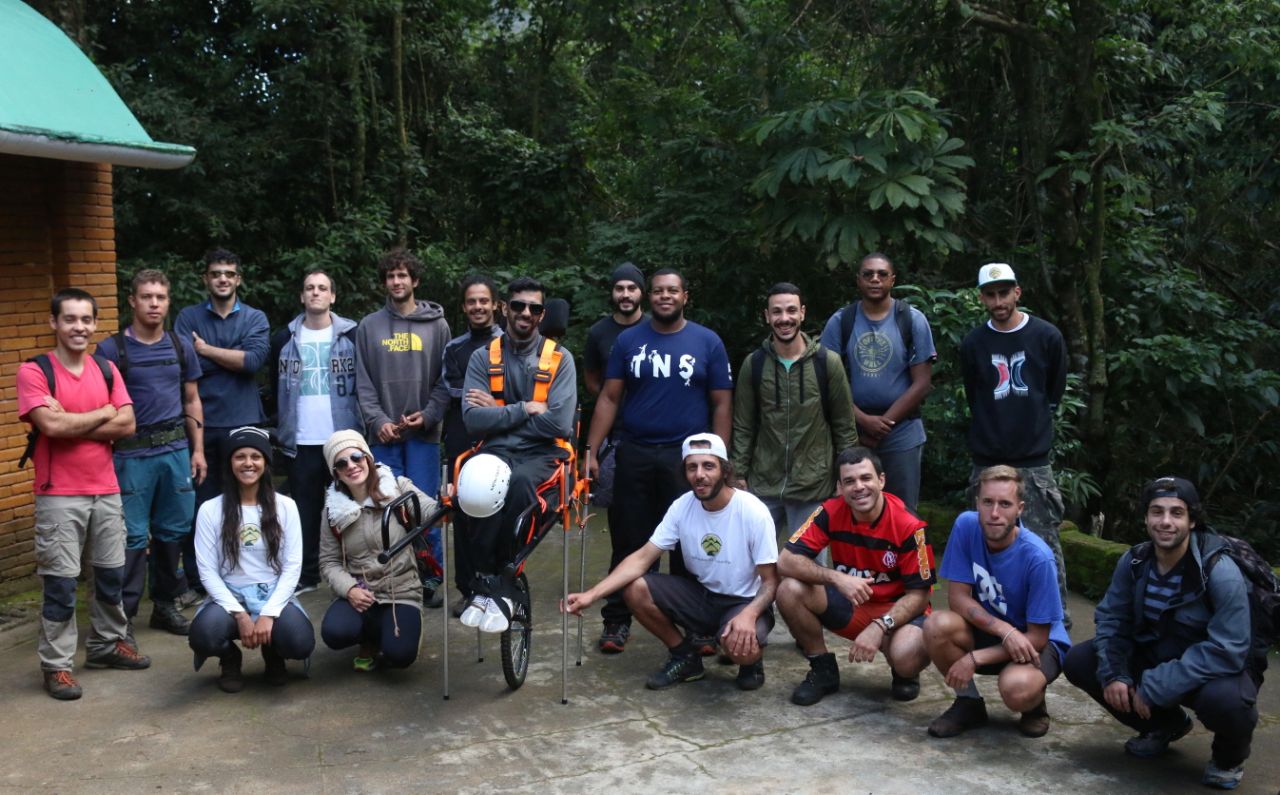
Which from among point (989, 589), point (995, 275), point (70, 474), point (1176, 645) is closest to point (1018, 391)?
point (995, 275)

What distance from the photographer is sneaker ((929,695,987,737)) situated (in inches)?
193

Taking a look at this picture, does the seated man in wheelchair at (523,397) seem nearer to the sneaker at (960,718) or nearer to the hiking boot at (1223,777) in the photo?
the sneaker at (960,718)

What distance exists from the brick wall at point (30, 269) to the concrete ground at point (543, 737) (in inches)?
59.5

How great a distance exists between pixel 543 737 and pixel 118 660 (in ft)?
7.35

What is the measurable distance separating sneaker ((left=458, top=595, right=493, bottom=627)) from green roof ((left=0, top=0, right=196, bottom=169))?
143 inches

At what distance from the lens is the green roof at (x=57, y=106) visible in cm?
656

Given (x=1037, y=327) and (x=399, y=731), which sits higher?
(x=1037, y=327)

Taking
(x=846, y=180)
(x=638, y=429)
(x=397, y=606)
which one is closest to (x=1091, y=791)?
(x=638, y=429)

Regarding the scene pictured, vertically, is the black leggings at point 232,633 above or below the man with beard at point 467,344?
below

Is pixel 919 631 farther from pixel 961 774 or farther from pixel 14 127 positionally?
pixel 14 127

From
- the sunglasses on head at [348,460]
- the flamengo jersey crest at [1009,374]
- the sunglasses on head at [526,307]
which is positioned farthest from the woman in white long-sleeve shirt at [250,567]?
the flamengo jersey crest at [1009,374]

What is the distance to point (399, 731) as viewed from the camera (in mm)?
5020

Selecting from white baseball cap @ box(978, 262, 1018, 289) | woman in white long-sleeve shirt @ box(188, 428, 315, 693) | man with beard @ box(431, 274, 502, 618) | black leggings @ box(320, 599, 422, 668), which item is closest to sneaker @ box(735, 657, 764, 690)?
black leggings @ box(320, 599, 422, 668)

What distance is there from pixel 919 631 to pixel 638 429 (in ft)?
5.53
